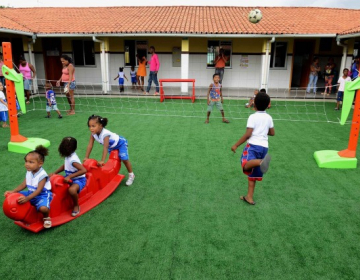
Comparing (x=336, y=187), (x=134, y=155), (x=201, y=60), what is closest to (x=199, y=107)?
(x=201, y=60)

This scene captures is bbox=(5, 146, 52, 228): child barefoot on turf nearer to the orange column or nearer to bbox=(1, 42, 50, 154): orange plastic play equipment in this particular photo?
bbox=(1, 42, 50, 154): orange plastic play equipment

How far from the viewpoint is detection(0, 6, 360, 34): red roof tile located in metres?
13.6

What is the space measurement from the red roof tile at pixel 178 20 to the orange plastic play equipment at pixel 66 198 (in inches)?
396

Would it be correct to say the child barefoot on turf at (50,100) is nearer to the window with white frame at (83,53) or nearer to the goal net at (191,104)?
the goal net at (191,104)

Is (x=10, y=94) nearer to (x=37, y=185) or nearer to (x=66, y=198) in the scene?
(x=66, y=198)

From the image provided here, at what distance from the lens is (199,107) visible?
463 inches

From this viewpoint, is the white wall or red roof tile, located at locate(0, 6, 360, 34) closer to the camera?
red roof tile, located at locate(0, 6, 360, 34)

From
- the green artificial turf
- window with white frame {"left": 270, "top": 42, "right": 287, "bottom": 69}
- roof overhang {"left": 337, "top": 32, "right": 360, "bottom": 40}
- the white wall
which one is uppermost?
roof overhang {"left": 337, "top": 32, "right": 360, "bottom": 40}

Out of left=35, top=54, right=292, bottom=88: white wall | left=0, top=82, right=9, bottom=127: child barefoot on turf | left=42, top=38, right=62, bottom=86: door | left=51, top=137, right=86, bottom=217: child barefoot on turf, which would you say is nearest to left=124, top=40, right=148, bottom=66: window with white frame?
left=35, top=54, right=292, bottom=88: white wall

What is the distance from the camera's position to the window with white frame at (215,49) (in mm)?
15680

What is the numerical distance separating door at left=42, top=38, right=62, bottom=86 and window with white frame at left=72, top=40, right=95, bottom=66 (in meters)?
0.81

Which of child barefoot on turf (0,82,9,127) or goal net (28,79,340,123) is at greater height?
child barefoot on turf (0,82,9,127)

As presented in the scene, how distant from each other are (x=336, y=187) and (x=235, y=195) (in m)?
1.60

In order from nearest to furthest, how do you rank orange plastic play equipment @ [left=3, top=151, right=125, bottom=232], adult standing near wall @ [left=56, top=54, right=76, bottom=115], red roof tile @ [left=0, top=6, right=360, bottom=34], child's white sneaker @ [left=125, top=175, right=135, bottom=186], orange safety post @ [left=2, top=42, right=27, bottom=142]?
orange plastic play equipment @ [left=3, top=151, right=125, bottom=232] < child's white sneaker @ [left=125, top=175, right=135, bottom=186] < orange safety post @ [left=2, top=42, right=27, bottom=142] < adult standing near wall @ [left=56, top=54, right=76, bottom=115] < red roof tile @ [left=0, top=6, right=360, bottom=34]
